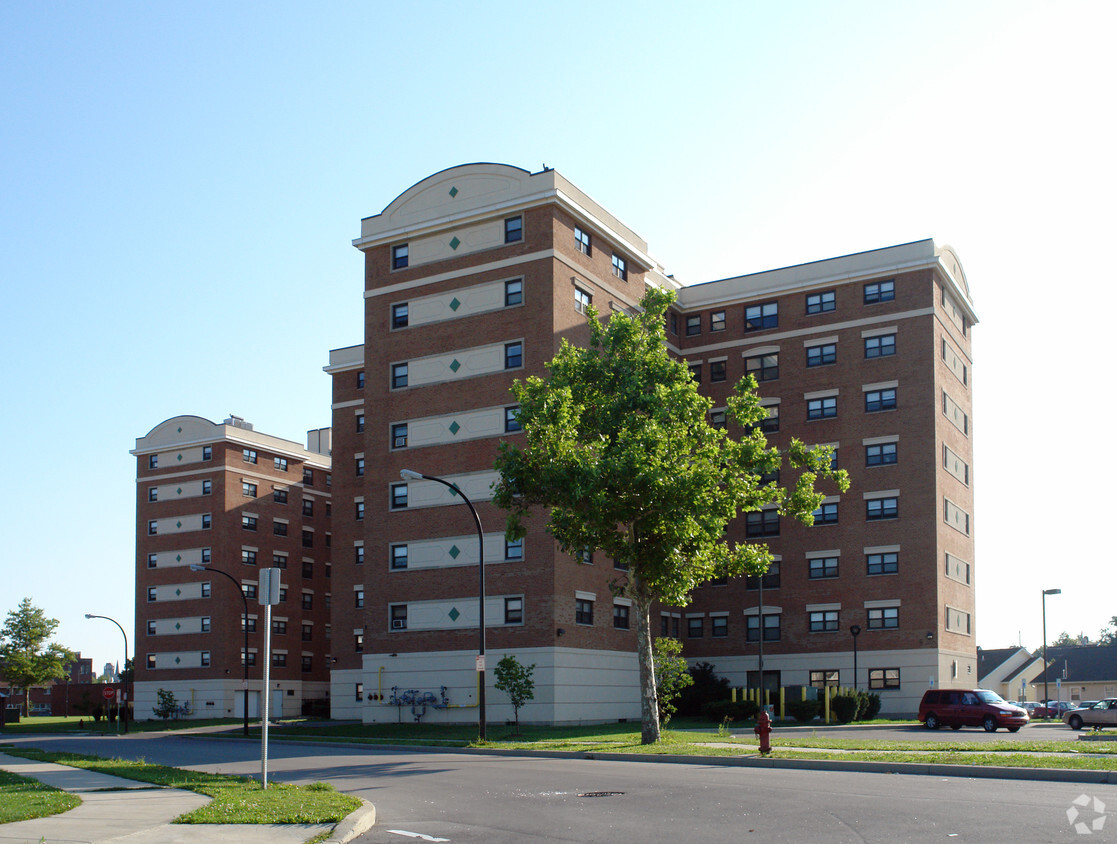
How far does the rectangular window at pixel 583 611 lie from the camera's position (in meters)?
45.9

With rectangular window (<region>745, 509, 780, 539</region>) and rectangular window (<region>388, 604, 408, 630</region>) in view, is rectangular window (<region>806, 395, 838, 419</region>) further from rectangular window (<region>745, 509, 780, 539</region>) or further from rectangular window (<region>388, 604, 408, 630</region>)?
rectangular window (<region>388, 604, 408, 630</region>)

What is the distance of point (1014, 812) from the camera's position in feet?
41.9

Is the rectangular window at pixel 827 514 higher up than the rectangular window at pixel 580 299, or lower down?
lower down

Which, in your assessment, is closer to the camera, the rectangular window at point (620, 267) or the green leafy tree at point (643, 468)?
the green leafy tree at point (643, 468)

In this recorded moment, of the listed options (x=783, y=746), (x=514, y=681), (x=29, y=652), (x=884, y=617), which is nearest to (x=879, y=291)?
(x=884, y=617)

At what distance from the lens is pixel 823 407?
→ 5647 cm

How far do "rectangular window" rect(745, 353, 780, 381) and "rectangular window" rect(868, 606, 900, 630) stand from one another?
13.1 m

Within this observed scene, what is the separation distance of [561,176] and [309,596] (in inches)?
1798

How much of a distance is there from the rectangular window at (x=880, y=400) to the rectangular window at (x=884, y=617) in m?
9.84

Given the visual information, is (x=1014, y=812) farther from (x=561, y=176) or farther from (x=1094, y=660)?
(x=1094, y=660)

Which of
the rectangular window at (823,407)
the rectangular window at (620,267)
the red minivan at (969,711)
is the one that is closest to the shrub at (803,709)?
the red minivan at (969,711)

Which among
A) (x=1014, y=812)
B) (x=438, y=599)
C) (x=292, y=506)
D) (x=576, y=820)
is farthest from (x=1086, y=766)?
(x=292, y=506)

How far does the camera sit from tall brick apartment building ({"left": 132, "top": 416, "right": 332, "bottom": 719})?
73.2 metres

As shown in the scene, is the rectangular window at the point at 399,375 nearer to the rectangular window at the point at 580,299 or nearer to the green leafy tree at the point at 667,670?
the rectangular window at the point at 580,299
